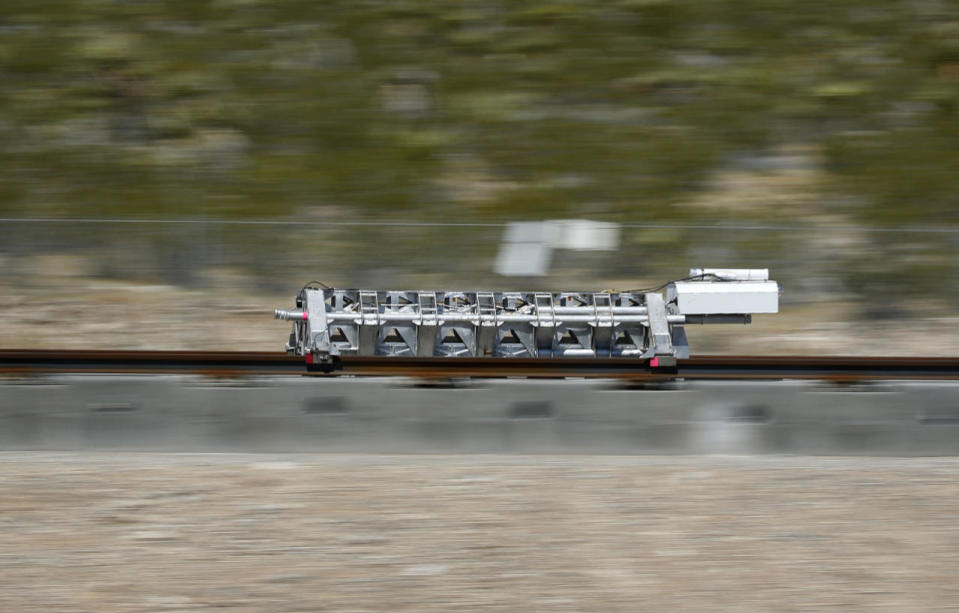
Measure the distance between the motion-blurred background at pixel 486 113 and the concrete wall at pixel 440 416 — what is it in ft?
19.8

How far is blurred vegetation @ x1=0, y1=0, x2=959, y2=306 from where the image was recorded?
21.1 m

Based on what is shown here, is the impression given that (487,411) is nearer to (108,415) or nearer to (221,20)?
(108,415)

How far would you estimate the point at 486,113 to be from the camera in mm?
22891

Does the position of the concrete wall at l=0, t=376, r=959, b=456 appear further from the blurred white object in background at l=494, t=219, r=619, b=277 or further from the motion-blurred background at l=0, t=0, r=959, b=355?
the motion-blurred background at l=0, t=0, r=959, b=355

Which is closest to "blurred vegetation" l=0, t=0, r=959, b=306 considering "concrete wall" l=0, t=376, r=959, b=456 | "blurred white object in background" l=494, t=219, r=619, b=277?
"blurred white object in background" l=494, t=219, r=619, b=277

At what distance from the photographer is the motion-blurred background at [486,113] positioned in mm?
20969

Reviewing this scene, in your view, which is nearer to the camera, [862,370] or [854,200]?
[862,370]

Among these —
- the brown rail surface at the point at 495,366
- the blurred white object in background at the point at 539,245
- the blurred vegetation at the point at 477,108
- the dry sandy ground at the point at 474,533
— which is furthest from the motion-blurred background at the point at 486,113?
the dry sandy ground at the point at 474,533

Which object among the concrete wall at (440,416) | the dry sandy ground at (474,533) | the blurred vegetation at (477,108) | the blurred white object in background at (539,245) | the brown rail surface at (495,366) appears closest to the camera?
the dry sandy ground at (474,533)

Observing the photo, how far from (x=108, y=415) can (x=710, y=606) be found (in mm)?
5821

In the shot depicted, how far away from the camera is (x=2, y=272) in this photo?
48.2ft

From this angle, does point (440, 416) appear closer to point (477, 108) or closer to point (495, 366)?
point (495, 366)

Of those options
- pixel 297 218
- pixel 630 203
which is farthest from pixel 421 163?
pixel 630 203

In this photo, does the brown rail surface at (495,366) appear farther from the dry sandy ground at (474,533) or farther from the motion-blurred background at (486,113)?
the motion-blurred background at (486,113)
